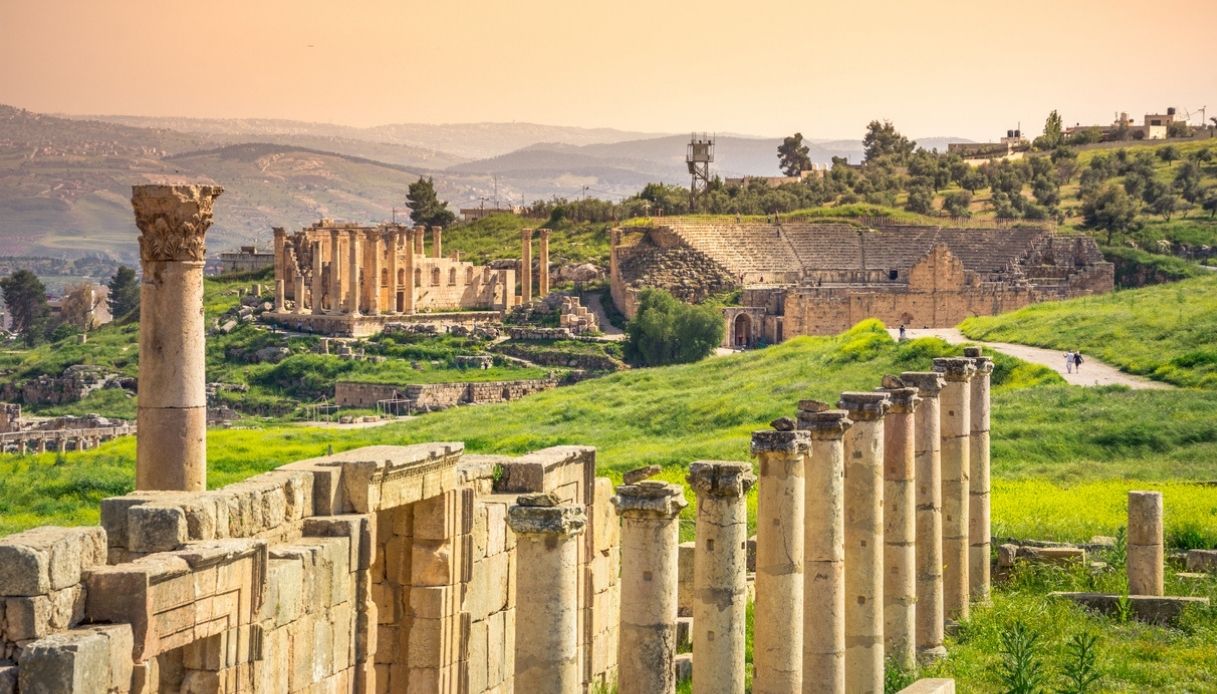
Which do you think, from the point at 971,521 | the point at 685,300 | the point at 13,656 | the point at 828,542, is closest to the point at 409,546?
the point at 828,542

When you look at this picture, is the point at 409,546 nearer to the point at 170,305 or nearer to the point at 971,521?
the point at 170,305

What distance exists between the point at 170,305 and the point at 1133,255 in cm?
6654

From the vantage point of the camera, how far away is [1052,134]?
112688mm

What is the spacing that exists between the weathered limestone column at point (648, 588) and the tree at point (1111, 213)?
7049 cm

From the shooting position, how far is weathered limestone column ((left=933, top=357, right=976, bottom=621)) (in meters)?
22.6

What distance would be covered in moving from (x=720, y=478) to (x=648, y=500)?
789mm

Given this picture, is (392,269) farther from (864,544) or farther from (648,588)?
(648,588)

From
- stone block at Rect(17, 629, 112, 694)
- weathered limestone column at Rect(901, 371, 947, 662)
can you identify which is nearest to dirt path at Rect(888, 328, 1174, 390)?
weathered limestone column at Rect(901, 371, 947, 662)

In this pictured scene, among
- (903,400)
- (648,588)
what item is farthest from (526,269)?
(648,588)

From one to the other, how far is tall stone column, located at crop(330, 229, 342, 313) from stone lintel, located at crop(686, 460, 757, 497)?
65.1 m

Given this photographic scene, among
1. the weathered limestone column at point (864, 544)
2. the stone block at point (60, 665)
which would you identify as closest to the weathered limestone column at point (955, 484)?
the weathered limestone column at point (864, 544)

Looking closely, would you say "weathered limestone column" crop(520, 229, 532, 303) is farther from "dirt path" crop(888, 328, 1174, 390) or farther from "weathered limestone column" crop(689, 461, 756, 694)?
"weathered limestone column" crop(689, 461, 756, 694)

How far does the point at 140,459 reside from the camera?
679 inches

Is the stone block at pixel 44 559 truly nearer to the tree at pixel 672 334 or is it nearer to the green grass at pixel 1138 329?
the green grass at pixel 1138 329
